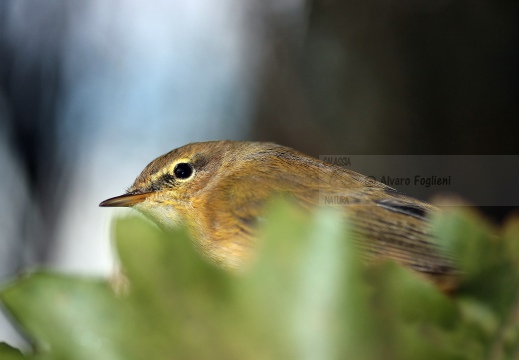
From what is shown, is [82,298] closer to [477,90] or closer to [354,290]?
[354,290]

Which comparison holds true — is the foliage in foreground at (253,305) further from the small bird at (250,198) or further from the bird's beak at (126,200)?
the bird's beak at (126,200)

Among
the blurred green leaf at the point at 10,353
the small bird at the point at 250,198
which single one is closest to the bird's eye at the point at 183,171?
the small bird at the point at 250,198

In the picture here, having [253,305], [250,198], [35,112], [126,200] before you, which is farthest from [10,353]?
[35,112]

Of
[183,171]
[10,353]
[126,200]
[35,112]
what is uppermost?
[35,112]

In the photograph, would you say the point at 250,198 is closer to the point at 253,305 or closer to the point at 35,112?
the point at 253,305

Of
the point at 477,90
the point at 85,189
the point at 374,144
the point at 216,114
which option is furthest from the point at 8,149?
the point at 477,90

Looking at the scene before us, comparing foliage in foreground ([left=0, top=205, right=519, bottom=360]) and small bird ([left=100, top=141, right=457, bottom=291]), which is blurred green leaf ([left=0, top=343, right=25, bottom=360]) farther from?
small bird ([left=100, top=141, right=457, bottom=291])
